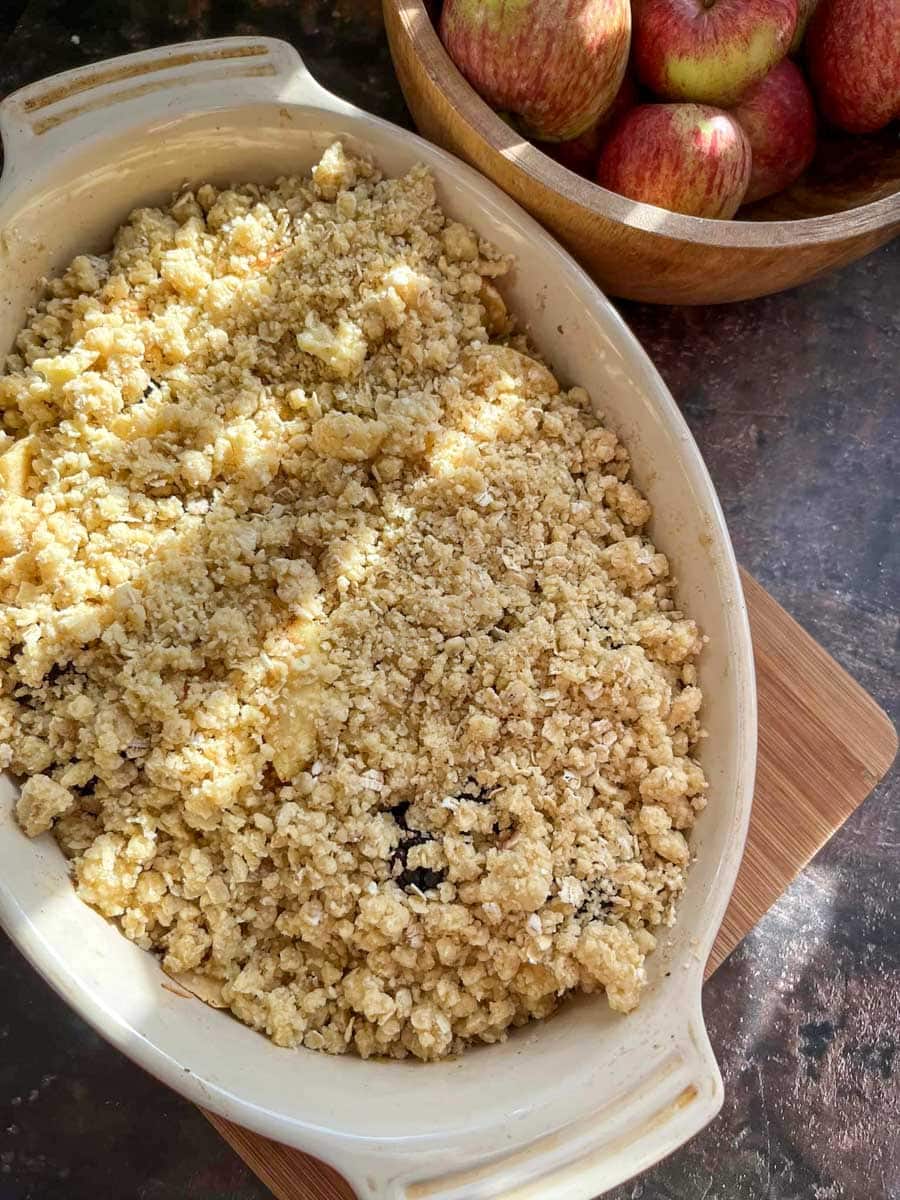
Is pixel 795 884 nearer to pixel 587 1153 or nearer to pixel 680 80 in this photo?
pixel 587 1153

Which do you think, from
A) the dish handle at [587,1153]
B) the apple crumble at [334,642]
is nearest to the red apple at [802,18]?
the apple crumble at [334,642]

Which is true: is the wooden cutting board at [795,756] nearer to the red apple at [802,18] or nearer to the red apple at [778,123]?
the red apple at [778,123]

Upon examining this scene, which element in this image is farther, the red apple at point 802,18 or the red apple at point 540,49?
the red apple at point 802,18

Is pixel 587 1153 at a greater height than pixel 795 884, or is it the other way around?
pixel 587 1153

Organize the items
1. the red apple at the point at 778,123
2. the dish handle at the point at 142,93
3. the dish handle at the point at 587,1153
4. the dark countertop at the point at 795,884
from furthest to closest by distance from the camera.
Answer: the dark countertop at the point at 795,884 < the red apple at the point at 778,123 < the dish handle at the point at 142,93 < the dish handle at the point at 587,1153

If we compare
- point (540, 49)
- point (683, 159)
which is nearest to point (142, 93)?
point (540, 49)

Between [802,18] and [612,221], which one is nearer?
[612,221]

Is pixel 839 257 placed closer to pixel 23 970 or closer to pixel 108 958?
pixel 108 958

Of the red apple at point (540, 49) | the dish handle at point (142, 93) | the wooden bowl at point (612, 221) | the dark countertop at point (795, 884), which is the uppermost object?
the dish handle at point (142, 93)
